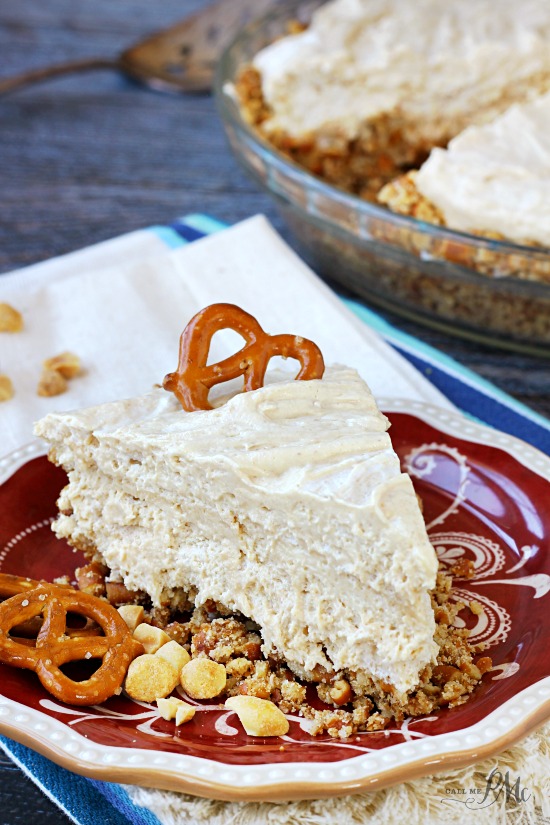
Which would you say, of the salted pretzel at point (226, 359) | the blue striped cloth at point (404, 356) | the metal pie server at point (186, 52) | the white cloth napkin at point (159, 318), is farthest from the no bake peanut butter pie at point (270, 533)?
the metal pie server at point (186, 52)

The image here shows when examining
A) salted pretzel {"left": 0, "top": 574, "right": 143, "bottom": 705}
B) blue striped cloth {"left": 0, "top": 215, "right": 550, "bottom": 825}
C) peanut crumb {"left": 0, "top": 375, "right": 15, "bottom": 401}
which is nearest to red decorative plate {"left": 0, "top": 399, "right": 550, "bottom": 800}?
salted pretzel {"left": 0, "top": 574, "right": 143, "bottom": 705}

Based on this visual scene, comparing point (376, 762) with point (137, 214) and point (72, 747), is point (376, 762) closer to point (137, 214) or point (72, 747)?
point (72, 747)

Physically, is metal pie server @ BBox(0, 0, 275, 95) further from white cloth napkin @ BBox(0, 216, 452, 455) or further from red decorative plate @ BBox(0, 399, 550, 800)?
red decorative plate @ BBox(0, 399, 550, 800)

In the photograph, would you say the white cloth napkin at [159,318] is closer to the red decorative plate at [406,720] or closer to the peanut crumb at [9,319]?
the peanut crumb at [9,319]

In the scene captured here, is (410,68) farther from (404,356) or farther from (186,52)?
(186,52)

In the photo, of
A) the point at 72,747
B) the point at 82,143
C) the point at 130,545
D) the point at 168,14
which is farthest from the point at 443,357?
the point at 168,14

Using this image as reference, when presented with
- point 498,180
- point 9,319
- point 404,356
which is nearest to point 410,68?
point 498,180
